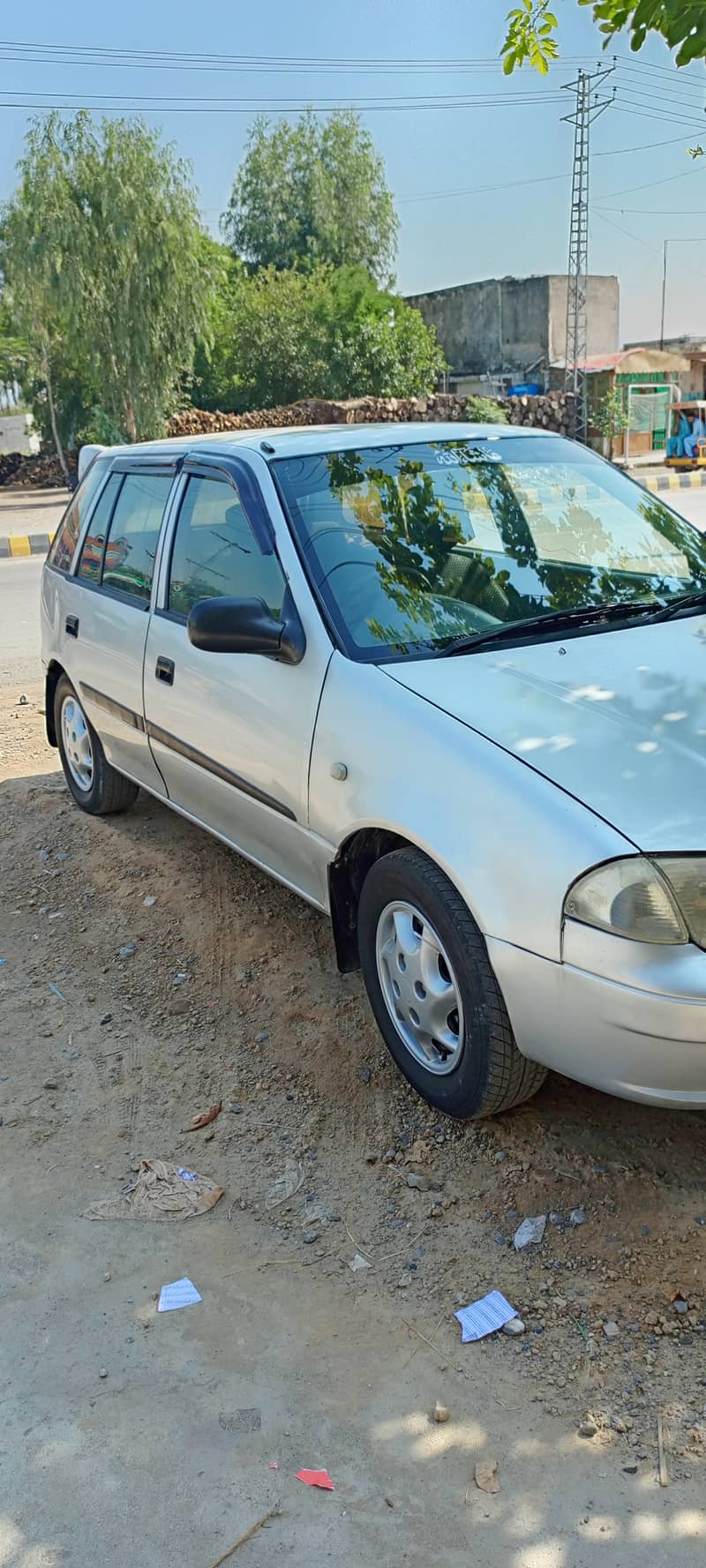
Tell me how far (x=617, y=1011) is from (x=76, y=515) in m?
3.85

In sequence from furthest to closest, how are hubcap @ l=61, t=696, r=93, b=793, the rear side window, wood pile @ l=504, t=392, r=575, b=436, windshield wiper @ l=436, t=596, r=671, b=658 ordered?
wood pile @ l=504, t=392, r=575, b=436, hubcap @ l=61, t=696, r=93, b=793, the rear side window, windshield wiper @ l=436, t=596, r=671, b=658

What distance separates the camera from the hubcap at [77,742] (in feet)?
17.6

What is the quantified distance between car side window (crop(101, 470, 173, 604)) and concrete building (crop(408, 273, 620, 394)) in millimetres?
32907

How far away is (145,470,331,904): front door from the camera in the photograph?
11.1 ft

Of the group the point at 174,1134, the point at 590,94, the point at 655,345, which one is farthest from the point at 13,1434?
the point at 655,345

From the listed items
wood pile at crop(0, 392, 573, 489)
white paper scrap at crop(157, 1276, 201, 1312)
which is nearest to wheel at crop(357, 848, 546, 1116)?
white paper scrap at crop(157, 1276, 201, 1312)

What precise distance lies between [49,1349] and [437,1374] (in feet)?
2.76

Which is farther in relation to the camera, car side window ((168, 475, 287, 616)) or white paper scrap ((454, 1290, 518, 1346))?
car side window ((168, 475, 287, 616))

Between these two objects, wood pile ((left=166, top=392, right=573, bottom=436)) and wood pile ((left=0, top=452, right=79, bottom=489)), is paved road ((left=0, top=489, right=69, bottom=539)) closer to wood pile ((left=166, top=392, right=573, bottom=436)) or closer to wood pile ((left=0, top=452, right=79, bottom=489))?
wood pile ((left=0, top=452, right=79, bottom=489))

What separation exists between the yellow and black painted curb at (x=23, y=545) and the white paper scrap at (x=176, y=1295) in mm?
16072

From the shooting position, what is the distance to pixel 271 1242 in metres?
2.78

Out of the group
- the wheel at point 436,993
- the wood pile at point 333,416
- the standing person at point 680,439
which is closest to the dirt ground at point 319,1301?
the wheel at point 436,993

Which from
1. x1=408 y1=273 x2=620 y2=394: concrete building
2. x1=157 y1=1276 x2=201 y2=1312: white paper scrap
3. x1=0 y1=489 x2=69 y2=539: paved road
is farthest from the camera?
x1=408 y1=273 x2=620 y2=394: concrete building

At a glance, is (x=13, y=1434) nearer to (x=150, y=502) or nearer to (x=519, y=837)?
(x=519, y=837)
